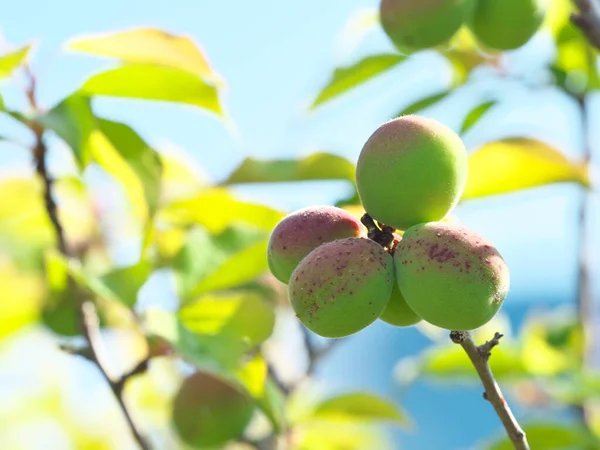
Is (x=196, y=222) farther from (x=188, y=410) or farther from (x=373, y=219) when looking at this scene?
(x=373, y=219)

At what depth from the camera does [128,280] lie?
3.48ft

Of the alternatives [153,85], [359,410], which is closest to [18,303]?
[153,85]

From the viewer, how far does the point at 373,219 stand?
0.71m

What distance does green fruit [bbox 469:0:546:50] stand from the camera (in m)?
1.12

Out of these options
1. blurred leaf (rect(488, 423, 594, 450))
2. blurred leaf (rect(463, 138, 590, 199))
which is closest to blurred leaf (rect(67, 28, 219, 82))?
blurred leaf (rect(463, 138, 590, 199))

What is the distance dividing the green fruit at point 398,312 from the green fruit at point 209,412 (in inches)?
20.0

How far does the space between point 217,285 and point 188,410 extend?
19cm

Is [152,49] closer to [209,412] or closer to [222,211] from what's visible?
[222,211]

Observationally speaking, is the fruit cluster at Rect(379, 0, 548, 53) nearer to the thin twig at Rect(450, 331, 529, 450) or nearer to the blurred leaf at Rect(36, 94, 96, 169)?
the blurred leaf at Rect(36, 94, 96, 169)

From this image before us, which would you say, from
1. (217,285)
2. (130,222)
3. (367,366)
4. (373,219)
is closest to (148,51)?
(217,285)

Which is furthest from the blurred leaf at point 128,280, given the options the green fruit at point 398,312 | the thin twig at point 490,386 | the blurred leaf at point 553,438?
the blurred leaf at point 553,438

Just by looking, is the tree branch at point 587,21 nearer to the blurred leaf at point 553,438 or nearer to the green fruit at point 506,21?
the green fruit at point 506,21

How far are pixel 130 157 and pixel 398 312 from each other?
1.81 feet

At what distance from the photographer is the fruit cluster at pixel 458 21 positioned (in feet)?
3.49
